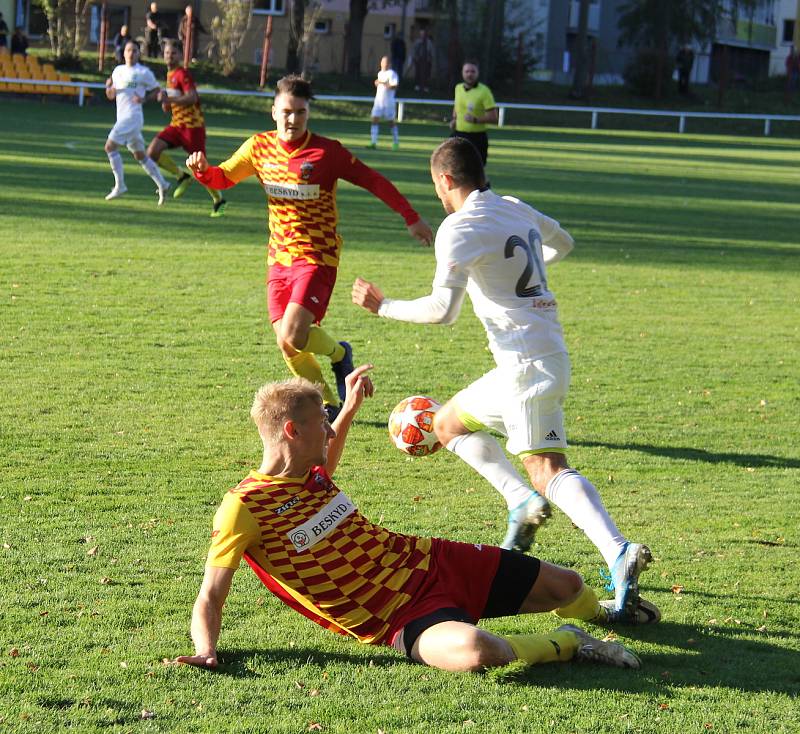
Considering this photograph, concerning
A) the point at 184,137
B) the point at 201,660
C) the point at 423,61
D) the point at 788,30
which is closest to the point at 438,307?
the point at 201,660

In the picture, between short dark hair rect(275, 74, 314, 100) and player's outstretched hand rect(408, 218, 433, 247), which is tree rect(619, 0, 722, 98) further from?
player's outstretched hand rect(408, 218, 433, 247)

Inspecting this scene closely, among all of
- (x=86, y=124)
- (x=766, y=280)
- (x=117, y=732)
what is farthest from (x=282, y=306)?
(x=86, y=124)

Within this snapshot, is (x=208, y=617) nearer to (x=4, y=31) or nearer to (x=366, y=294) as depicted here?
(x=366, y=294)

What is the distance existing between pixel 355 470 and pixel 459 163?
7.85 ft

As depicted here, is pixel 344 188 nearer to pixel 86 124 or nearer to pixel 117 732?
pixel 86 124

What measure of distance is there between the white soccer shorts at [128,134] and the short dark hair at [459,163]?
12.9m

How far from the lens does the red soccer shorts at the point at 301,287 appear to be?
783 centimetres

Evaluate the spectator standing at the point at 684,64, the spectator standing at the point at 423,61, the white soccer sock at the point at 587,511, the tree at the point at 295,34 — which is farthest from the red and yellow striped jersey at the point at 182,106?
the spectator standing at the point at 684,64

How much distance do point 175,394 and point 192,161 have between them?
165 cm

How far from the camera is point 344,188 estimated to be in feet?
71.1

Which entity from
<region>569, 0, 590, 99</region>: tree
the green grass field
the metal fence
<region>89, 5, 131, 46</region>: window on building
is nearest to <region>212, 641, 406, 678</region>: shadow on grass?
the green grass field

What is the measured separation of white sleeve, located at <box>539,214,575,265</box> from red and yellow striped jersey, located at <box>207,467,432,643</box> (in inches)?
66.4

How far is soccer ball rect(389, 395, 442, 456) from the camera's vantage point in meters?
5.93

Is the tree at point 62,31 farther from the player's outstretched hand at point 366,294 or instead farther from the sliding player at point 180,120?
the player's outstretched hand at point 366,294
